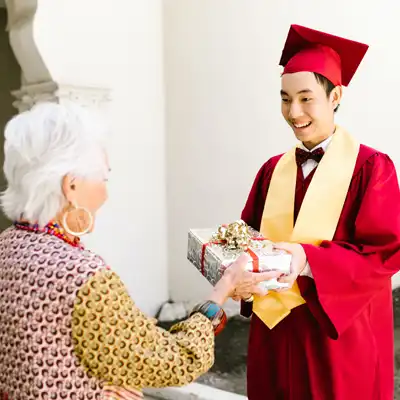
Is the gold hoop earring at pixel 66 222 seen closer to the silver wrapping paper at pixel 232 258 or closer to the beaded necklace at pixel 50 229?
the beaded necklace at pixel 50 229

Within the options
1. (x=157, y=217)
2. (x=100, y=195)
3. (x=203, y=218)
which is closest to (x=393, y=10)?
(x=203, y=218)

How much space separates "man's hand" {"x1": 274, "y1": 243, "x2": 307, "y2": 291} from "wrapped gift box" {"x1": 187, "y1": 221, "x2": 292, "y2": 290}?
0.01m

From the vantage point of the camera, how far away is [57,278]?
1.17m

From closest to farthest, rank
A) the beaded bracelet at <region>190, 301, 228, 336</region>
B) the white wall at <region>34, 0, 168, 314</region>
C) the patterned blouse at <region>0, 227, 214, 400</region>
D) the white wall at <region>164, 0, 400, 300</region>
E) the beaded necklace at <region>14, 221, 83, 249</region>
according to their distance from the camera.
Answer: the patterned blouse at <region>0, 227, 214, 400</region> → the beaded necklace at <region>14, 221, 83, 249</region> → the beaded bracelet at <region>190, 301, 228, 336</region> → the white wall at <region>34, 0, 168, 314</region> → the white wall at <region>164, 0, 400, 300</region>

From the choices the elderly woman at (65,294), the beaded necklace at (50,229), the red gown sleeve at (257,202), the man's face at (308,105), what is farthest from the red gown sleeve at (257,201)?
the beaded necklace at (50,229)

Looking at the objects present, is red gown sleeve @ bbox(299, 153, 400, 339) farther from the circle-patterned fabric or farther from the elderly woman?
the circle-patterned fabric

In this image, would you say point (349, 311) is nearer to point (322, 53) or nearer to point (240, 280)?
point (240, 280)

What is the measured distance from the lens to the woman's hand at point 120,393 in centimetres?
126

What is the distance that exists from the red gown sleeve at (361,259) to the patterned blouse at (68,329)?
0.64m

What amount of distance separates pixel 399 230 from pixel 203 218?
266 cm

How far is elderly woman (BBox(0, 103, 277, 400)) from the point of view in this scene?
1.17m

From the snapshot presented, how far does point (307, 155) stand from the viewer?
6.26ft

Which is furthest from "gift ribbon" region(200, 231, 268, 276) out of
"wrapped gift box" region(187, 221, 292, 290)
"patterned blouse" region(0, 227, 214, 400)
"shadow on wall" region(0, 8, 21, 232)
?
"shadow on wall" region(0, 8, 21, 232)

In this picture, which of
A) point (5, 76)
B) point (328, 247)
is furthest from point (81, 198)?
point (5, 76)
